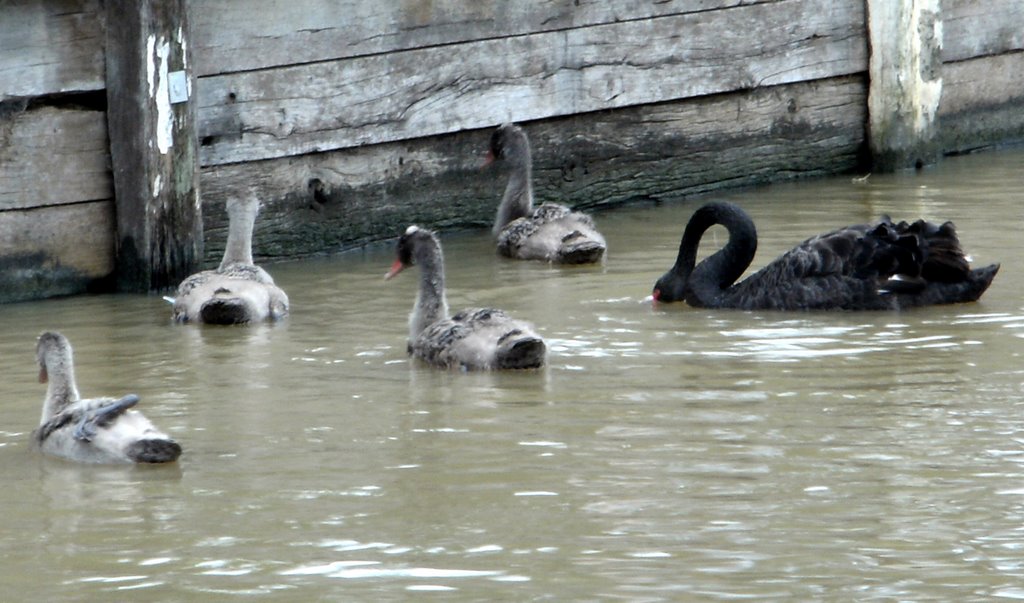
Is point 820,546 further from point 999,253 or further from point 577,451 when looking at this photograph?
point 999,253

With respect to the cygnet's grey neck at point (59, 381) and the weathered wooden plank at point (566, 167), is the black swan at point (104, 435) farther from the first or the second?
the weathered wooden plank at point (566, 167)

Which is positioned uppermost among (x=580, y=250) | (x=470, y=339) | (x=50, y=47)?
(x=50, y=47)

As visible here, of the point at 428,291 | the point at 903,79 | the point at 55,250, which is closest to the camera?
the point at 428,291

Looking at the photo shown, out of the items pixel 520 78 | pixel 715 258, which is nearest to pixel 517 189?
pixel 520 78

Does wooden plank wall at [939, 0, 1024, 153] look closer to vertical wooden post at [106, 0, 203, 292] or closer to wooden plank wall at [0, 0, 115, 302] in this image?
vertical wooden post at [106, 0, 203, 292]

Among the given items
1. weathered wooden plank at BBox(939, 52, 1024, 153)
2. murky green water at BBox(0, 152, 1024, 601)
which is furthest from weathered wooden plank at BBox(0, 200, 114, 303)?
weathered wooden plank at BBox(939, 52, 1024, 153)

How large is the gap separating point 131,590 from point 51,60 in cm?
550

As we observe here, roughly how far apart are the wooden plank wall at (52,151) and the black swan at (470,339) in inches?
96.6

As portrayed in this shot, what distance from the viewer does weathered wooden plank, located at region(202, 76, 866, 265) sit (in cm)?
1152

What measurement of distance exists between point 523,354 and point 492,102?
4417mm

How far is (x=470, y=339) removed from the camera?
27.3 ft

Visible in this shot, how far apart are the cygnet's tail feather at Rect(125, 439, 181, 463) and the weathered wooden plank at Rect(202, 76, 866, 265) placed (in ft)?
15.0

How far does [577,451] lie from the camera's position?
264 inches

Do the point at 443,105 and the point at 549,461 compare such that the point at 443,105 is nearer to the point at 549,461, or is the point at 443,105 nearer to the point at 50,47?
the point at 50,47
